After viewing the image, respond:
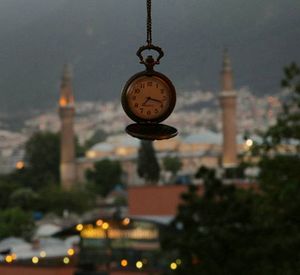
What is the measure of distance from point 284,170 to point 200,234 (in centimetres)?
127

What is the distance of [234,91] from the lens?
1203 inches

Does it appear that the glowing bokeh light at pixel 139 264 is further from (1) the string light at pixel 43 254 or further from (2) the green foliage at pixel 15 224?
(2) the green foliage at pixel 15 224

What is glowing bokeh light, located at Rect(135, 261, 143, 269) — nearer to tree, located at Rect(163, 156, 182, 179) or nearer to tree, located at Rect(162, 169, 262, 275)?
tree, located at Rect(162, 169, 262, 275)

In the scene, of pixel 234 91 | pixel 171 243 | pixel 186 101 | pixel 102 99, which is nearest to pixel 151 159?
pixel 234 91

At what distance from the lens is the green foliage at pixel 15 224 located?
21.4m

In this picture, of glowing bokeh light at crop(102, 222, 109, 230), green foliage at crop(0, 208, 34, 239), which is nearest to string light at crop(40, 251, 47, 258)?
glowing bokeh light at crop(102, 222, 109, 230)

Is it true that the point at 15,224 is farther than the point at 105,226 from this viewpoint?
Yes

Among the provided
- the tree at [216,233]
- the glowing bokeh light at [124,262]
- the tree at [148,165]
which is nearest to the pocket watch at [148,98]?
the tree at [216,233]

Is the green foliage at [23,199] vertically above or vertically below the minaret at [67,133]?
below

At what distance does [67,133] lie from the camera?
1296 inches

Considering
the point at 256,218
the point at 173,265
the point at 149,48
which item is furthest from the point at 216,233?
the point at 149,48

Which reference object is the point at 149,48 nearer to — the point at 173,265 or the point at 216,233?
the point at 216,233

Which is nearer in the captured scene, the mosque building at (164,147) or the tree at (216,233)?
the tree at (216,233)

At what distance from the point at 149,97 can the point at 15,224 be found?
792 inches
